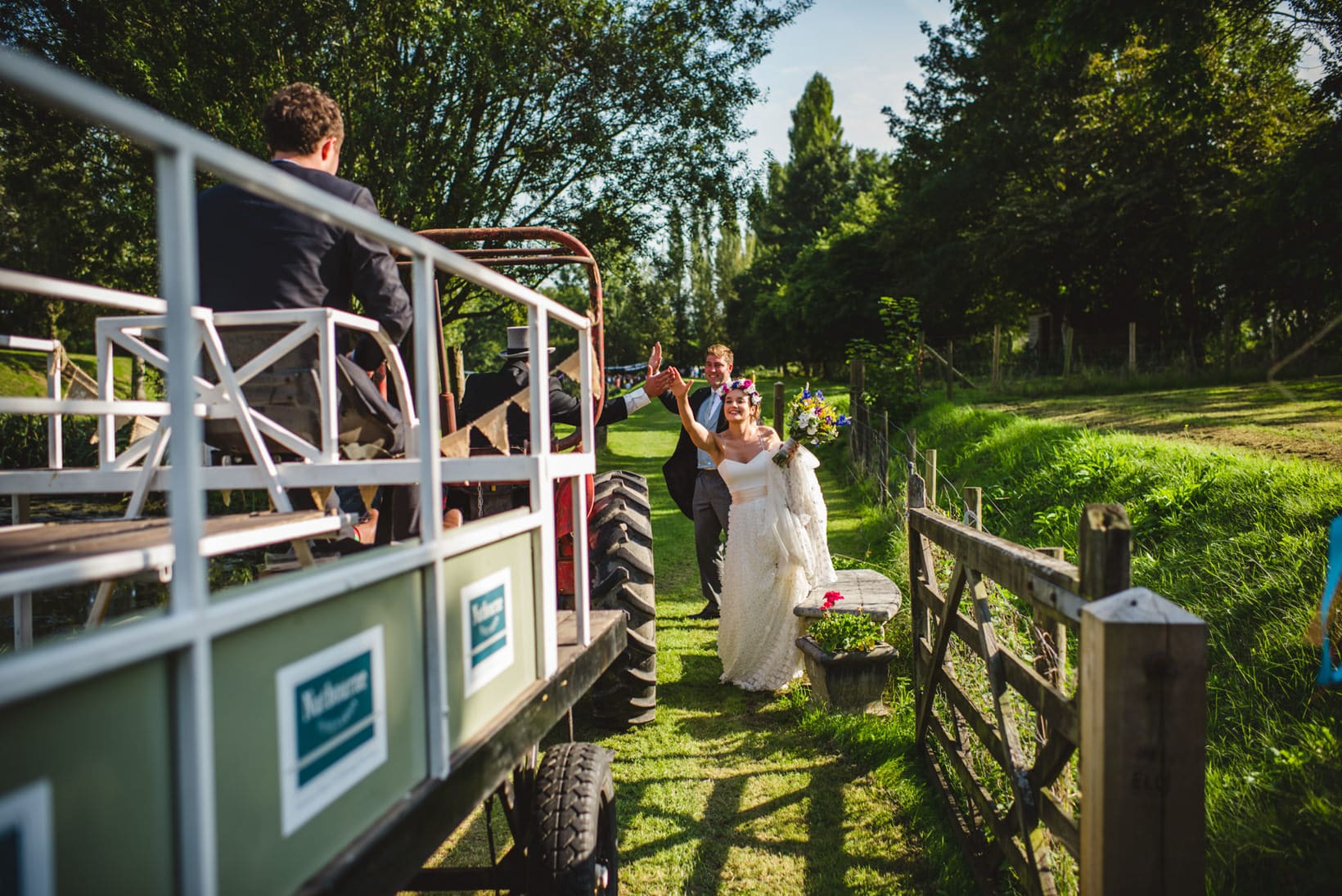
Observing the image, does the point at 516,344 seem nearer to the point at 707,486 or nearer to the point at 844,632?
the point at 844,632

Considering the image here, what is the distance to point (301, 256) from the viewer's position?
2541 millimetres

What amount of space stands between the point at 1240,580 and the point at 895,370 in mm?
9484

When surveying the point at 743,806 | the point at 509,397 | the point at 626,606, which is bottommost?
the point at 743,806

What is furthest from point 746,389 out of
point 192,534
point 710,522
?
point 192,534

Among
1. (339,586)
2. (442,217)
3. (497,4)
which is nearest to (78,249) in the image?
(442,217)

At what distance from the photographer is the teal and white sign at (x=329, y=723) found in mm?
1314

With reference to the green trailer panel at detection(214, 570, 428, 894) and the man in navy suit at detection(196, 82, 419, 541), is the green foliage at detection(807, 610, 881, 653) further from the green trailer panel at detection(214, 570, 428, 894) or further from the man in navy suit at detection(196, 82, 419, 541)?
the green trailer panel at detection(214, 570, 428, 894)

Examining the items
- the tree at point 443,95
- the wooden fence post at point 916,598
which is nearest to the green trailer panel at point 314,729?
the wooden fence post at point 916,598

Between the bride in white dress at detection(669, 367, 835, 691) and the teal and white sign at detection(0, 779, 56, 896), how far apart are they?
4.49 metres

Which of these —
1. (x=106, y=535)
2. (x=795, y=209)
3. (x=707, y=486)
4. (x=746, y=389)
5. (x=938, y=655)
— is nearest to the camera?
(x=106, y=535)

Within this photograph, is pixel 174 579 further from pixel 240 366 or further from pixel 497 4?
pixel 497 4

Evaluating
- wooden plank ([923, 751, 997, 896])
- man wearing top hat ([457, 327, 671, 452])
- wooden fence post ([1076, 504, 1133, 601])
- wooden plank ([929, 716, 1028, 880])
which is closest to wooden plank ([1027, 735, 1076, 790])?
wooden plank ([929, 716, 1028, 880])

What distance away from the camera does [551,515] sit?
2.38m

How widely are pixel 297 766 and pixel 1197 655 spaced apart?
178 centimetres
